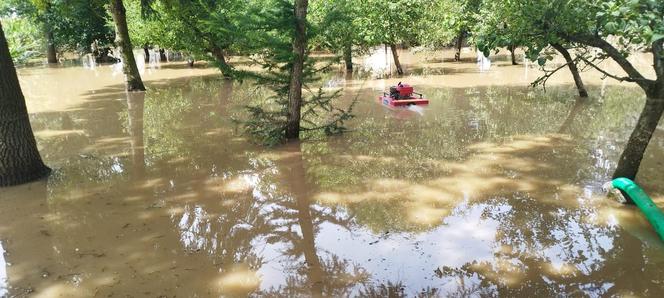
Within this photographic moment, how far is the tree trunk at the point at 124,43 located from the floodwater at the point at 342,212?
5533mm

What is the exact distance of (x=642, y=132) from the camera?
6.94m

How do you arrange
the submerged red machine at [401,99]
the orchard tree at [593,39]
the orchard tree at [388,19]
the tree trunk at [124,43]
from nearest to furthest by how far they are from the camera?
the orchard tree at [593,39]
the submerged red machine at [401,99]
the tree trunk at [124,43]
the orchard tree at [388,19]

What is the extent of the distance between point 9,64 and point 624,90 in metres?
17.7

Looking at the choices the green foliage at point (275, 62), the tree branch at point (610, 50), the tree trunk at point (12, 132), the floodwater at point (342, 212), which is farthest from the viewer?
the green foliage at point (275, 62)

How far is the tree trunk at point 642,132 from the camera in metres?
6.70

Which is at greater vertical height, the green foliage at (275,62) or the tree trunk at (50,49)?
the tree trunk at (50,49)

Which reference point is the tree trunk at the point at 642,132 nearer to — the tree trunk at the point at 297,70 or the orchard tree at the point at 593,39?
the orchard tree at the point at 593,39

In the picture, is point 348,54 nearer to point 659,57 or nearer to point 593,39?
point 593,39

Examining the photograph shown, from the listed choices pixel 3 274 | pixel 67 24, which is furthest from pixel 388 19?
pixel 67 24

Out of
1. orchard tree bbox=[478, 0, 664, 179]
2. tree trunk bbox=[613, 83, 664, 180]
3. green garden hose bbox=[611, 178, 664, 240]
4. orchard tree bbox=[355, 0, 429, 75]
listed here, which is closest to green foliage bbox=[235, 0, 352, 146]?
orchard tree bbox=[478, 0, 664, 179]

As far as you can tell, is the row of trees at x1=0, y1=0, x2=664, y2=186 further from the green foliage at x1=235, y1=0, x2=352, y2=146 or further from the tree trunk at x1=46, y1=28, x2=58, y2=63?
the tree trunk at x1=46, y1=28, x2=58, y2=63

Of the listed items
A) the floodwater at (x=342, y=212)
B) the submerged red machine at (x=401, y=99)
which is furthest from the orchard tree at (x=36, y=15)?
the submerged red machine at (x=401, y=99)

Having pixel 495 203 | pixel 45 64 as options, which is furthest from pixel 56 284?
pixel 45 64

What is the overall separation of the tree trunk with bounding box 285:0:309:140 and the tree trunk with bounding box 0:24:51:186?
5.04 metres
